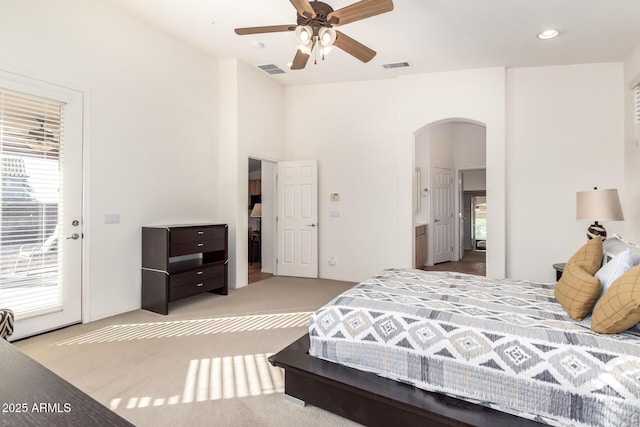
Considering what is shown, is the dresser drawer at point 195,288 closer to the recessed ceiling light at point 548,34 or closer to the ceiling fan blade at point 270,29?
the ceiling fan blade at point 270,29

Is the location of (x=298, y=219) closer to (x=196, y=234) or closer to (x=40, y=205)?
(x=196, y=234)

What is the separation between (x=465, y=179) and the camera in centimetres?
1005

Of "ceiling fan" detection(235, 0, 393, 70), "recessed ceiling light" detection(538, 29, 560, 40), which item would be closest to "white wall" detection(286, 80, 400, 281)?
"recessed ceiling light" detection(538, 29, 560, 40)

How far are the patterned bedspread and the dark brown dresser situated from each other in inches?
93.8

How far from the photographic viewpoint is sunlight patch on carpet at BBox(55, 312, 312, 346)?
10.1ft

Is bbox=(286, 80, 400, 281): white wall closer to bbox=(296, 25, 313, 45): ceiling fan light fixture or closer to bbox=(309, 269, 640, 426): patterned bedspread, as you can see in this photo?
bbox=(296, 25, 313, 45): ceiling fan light fixture

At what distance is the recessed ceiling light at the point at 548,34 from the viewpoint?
3.70m

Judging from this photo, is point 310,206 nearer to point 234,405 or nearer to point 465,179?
point 234,405

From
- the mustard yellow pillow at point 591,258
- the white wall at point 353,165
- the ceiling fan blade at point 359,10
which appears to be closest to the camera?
the mustard yellow pillow at point 591,258

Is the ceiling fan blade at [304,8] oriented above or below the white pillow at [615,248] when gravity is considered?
above

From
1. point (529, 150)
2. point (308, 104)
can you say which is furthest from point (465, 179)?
point (308, 104)

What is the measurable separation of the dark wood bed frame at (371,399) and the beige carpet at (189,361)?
12 centimetres

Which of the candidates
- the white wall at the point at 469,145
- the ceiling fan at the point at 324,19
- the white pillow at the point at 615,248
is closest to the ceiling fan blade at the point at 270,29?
the ceiling fan at the point at 324,19

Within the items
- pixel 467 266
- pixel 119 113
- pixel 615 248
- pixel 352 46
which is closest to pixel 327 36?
pixel 352 46
